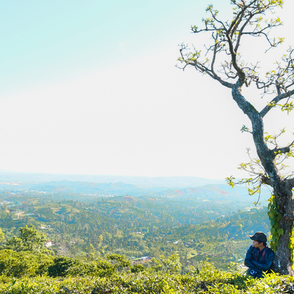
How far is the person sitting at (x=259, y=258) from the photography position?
15.7 ft

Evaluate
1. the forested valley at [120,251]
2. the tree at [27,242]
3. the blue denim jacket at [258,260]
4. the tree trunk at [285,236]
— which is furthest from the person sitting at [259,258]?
the tree at [27,242]

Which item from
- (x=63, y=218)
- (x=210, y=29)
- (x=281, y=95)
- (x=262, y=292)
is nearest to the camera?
(x=262, y=292)

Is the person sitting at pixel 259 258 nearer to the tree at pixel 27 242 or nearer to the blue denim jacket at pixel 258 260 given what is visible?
the blue denim jacket at pixel 258 260

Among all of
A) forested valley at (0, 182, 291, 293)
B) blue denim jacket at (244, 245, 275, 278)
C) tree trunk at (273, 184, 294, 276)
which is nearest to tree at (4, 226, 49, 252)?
forested valley at (0, 182, 291, 293)

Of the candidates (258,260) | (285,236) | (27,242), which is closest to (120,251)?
(27,242)

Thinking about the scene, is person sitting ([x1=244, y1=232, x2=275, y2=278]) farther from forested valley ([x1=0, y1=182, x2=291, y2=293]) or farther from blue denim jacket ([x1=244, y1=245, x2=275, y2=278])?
forested valley ([x1=0, y1=182, x2=291, y2=293])

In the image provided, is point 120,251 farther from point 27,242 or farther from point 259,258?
point 259,258

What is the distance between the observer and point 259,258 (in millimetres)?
5043

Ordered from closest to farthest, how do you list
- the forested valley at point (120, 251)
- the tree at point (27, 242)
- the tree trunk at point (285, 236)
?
the tree trunk at point (285, 236) → the forested valley at point (120, 251) → the tree at point (27, 242)

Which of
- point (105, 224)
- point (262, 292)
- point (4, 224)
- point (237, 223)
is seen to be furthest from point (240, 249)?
point (4, 224)

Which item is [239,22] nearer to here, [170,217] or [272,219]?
[272,219]

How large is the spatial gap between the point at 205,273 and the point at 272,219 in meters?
2.24

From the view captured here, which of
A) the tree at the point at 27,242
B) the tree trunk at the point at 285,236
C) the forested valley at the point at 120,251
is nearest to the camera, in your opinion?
the tree trunk at the point at 285,236

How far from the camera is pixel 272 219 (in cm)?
505
